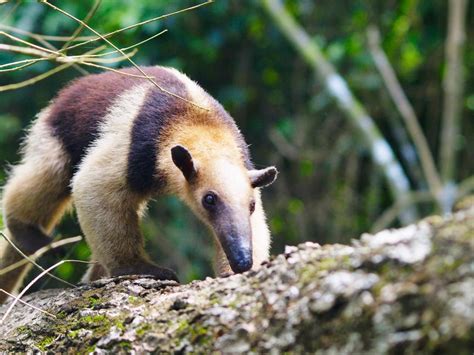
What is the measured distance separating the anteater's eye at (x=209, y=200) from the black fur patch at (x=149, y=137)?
46cm

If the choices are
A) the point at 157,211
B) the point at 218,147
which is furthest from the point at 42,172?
the point at 157,211

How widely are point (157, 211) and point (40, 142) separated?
5.57 meters

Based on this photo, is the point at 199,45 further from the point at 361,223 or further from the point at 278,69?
the point at 361,223

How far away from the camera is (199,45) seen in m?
10.5

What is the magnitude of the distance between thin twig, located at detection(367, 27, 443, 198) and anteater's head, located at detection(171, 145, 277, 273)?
5.38 meters

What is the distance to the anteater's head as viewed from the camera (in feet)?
15.8

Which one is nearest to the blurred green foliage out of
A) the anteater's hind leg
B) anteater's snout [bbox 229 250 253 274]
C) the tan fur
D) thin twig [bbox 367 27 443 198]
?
thin twig [bbox 367 27 443 198]

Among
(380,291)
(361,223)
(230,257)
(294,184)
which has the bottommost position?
(361,223)

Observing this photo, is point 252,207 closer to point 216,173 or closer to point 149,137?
point 216,173

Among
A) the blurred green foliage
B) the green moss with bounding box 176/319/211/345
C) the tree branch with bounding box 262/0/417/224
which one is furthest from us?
the blurred green foliage

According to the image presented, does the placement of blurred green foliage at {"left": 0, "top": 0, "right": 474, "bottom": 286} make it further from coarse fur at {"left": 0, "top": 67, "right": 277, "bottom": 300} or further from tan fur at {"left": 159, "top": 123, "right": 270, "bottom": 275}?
tan fur at {"left": 159, "top": 123, "right": 270, "bottom": 275}

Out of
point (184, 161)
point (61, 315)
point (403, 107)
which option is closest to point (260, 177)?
point (184, 161)

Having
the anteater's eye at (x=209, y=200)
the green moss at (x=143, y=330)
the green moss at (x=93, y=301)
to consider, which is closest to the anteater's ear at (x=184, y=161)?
the anteater's eye at (x=209, y=200)

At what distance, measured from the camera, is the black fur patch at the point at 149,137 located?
5.46m
